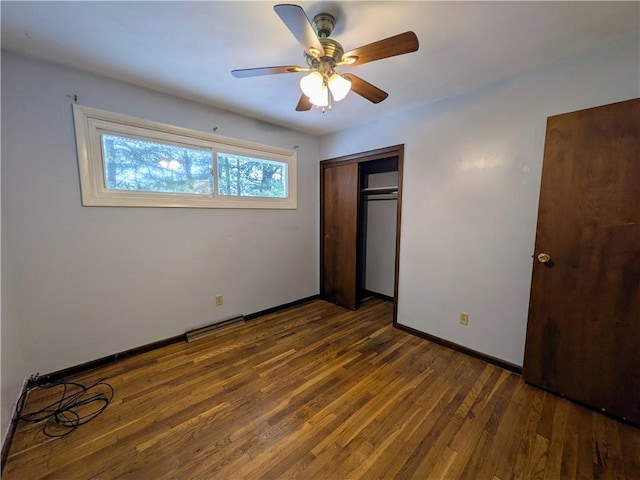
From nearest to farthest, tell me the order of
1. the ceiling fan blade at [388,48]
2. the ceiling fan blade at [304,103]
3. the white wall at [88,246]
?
1. the ceiling fan blade at [388,48]
2. the white wall at [88,246]
3. the ceiling fan blade at [304,103]

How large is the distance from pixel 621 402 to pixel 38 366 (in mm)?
4014

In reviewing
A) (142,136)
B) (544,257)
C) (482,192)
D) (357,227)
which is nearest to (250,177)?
(142,136)

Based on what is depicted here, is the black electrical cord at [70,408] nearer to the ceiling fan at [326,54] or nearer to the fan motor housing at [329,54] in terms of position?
the ceiling fan at [326,54]

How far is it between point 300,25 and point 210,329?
269 centimetres

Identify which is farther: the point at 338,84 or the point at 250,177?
the point at 250,177

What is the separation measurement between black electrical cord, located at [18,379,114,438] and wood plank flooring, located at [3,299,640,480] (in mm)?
56

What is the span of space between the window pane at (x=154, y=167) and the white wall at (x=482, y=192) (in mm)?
1980

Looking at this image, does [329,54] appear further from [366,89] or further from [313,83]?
[366,89]

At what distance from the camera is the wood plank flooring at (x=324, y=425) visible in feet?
4.33

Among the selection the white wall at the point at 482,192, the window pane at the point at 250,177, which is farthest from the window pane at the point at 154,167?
the white wall at the point at 482,192

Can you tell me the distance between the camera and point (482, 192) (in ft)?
7.11

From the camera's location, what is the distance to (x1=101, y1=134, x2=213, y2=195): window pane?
6.92 feet

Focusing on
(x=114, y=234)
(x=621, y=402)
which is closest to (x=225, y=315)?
(x=114, y=234)

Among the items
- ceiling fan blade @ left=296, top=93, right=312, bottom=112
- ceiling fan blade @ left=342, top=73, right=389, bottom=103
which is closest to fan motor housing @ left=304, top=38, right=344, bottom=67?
ceiling fan blade @ left=342, top=73, right=389, bottom=103
